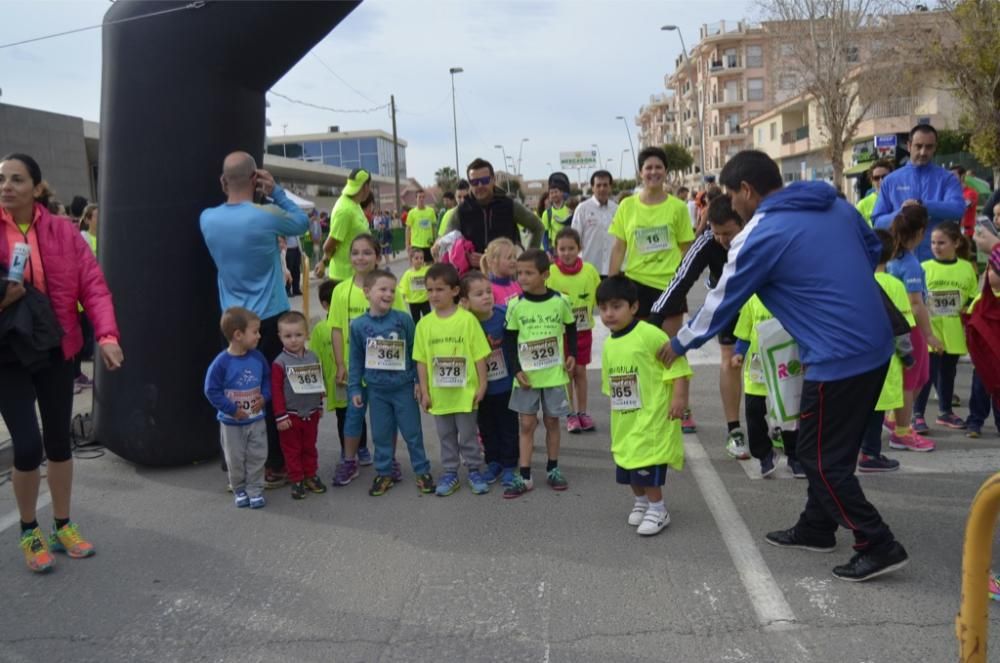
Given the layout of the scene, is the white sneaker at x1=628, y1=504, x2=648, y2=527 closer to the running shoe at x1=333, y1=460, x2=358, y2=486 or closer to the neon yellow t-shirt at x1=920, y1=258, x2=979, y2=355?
the running shoe at x1=333, y1=460, x2=358, y2=486

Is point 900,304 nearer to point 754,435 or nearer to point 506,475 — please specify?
point 754,435

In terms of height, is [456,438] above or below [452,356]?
below

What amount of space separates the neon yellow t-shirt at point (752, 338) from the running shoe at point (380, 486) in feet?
7.66

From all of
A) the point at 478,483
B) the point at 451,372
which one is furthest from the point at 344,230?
the point at 478,483

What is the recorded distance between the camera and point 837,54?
3491 centimetres

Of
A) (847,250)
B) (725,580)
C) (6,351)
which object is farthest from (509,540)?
(6,351)

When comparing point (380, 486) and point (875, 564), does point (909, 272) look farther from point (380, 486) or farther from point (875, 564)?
point (380, 486)

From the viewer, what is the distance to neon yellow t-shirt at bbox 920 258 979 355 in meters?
6.50

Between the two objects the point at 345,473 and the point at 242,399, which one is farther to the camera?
the point at 345,473

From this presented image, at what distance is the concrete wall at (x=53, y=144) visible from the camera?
73.7 feet

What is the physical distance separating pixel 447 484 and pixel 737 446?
1995 millimetres

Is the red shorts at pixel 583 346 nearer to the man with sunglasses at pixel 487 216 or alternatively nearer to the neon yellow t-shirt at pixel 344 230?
the man with sunglasses at pixel 487 216

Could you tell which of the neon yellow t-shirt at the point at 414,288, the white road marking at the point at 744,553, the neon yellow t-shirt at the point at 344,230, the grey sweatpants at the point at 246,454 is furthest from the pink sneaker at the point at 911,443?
the neon yellow t-shirt at the point at 414,288

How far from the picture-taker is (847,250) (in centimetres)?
392
